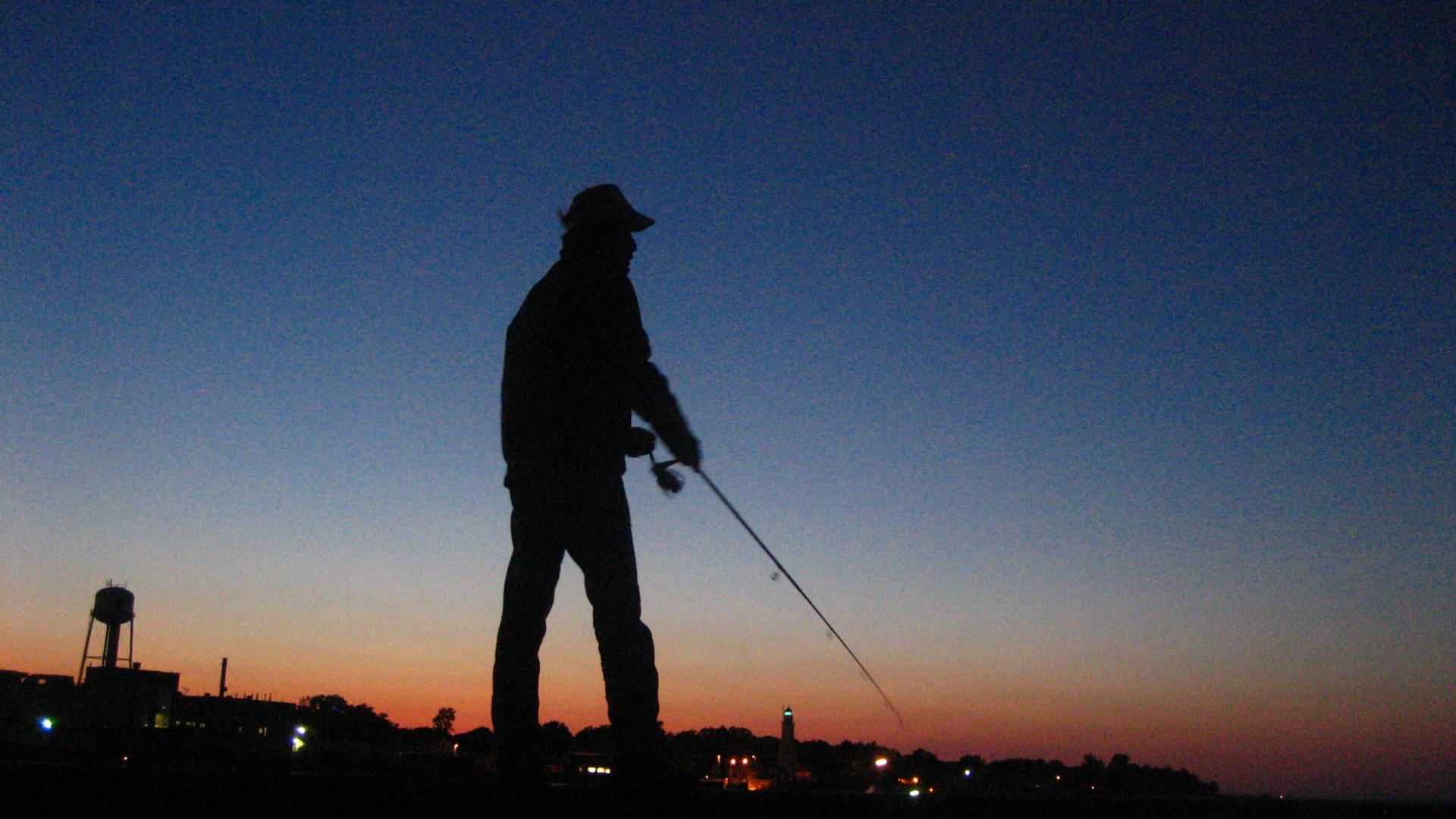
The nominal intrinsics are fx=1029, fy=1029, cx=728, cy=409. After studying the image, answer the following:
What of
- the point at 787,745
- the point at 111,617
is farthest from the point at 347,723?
the point at 787,745

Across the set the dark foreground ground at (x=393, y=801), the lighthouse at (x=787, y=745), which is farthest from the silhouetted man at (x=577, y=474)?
the lighthouse at (x=787, y=745)

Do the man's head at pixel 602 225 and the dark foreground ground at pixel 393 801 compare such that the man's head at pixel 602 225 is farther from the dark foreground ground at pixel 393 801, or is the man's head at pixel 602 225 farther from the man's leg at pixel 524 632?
the dark foreground ground at pixel 393 801

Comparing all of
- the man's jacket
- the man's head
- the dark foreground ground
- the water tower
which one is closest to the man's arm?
the man's jacket

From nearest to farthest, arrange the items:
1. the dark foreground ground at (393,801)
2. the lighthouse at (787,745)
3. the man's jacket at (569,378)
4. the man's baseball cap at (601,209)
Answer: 1. the dark foreground ground at (393,801)
2. the man's jacket at (569,378)
3. the man's baseball cap at (601,209)
4. the lighthouse at (787,745)

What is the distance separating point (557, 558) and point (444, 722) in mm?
125418

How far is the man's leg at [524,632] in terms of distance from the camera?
3.74m

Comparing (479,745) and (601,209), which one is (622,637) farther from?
(479,745)

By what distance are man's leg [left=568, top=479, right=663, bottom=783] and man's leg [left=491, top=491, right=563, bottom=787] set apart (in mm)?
130

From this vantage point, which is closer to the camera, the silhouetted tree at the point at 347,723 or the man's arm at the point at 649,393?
the man's arm at the point at 649,393

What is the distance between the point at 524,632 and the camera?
383cm

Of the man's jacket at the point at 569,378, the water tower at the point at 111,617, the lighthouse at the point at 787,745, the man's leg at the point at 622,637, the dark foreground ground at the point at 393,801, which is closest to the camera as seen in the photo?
the dark foreground ground at the point at 393,801

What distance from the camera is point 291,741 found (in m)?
52.5

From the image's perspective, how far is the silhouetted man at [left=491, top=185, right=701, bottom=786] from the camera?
147 inches

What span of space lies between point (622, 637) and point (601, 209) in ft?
5.38
